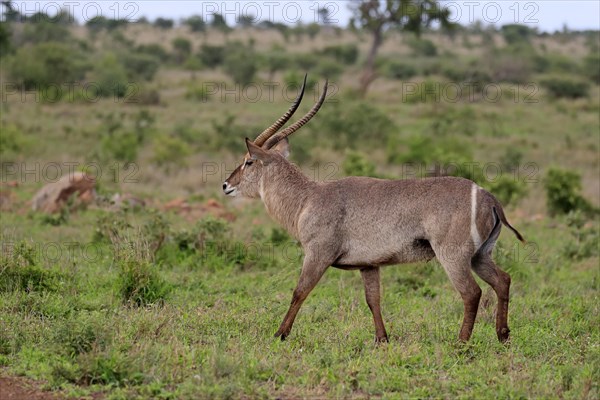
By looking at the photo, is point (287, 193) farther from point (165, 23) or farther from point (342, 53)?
point (165, 23)

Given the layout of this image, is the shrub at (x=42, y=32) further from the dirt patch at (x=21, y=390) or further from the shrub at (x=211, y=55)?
the dirt patch at (x=21, y=390)

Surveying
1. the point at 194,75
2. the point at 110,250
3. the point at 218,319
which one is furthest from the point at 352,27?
the point at 218,319

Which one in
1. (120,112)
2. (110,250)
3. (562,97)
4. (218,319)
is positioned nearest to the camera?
(218,319)

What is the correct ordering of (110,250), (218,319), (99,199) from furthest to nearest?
1. (99,199)
2. (110,250)
3. (218,319)

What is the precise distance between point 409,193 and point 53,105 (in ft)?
71.3

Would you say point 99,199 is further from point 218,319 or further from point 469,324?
point 469,324

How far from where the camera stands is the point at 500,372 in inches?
225

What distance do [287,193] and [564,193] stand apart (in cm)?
839

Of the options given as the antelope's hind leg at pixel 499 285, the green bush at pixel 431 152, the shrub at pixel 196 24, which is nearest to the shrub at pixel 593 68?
the green bush at pixel 431 152

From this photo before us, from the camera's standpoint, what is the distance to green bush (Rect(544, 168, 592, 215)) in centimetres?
1409

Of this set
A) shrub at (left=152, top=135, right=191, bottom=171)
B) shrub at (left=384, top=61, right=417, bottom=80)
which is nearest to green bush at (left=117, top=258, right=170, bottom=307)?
shrub at (left=152, top=135, right=191, bottom=171)

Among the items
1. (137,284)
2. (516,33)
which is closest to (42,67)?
(137,284)

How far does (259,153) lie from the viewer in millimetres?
7121

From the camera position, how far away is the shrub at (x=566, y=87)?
3281 centimetres
